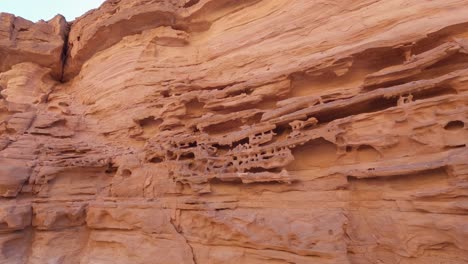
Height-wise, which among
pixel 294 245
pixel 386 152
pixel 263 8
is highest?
pixel 263 8

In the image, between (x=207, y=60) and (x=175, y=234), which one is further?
(x=207, y=60)

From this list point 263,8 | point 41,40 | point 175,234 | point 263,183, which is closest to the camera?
point 263,183

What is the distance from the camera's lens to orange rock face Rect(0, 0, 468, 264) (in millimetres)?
5723

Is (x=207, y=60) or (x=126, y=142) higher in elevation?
(x=207, y=60)

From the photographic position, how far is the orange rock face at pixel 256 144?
5.72 meters

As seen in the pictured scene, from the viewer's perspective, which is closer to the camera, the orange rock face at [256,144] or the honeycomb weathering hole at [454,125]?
the honeycomb weathering hole at [454,125]

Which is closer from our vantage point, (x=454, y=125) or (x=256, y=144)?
(x=454, y=125)

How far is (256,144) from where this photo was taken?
24.8 feet

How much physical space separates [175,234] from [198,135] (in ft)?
8.89

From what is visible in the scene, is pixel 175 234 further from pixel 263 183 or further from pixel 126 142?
pixel 126 142

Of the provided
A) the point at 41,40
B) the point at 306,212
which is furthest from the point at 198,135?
the point at 41,40

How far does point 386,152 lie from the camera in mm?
6137

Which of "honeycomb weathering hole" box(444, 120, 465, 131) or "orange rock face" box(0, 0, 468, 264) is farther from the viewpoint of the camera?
"orange rock face" box(0, 0, 468, 264)

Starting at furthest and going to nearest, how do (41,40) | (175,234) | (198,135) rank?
(41,40), (198,135), (175,234)
